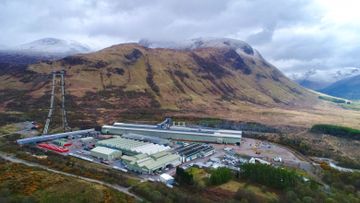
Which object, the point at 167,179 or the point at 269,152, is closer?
the point at 167,179

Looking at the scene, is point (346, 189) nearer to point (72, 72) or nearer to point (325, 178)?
point (325, 178)

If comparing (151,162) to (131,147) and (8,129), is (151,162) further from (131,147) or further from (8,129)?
(8,129)

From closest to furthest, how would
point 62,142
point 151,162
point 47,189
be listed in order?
point 47,189 < point 151,162 < point 62,142

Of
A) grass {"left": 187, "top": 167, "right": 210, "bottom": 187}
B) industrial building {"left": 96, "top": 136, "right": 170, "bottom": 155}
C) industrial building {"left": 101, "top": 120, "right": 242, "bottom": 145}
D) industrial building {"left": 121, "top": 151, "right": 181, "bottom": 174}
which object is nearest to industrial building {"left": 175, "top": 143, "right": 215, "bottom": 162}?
industrial building {"left": 121, "top": 151, "right": 181, "bottom": 174}

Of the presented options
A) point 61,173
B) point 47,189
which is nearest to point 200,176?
point 61,173

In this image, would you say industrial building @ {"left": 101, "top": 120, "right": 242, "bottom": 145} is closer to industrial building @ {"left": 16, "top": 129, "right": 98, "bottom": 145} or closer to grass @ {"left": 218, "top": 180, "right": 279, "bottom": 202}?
industrial building @ {"left": 16, "top": 129, "right": 98, "bottom": 145}

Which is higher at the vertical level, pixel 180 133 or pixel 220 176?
pixel 180 133
